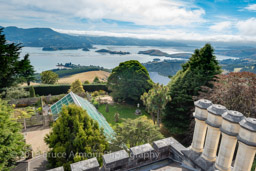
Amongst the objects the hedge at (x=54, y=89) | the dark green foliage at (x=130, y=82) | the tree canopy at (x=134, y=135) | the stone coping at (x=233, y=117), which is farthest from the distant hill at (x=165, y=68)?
the stone coping at (x=233, y=117)

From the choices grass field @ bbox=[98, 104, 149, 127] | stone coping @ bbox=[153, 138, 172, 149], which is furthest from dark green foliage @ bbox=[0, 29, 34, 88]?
stone coping @ bbox=[153, 138, 172, 149]

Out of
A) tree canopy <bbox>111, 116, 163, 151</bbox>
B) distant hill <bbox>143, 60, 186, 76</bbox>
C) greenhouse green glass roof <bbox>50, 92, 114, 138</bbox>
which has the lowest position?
distant hill <bbox>143, 60, 186, 76</bbox>

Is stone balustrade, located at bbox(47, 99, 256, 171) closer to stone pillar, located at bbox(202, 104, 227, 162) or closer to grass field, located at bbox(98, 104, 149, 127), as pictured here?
stone pillar, located at bbox(202, 104, 227, 162)

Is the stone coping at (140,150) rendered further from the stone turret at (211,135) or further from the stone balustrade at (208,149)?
the stone turret at (211,135)

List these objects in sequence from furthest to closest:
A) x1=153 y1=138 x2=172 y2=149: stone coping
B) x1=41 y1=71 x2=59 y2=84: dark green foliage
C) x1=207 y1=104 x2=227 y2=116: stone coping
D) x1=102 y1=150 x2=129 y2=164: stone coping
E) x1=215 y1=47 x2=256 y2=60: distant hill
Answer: x1=215 y1=47 x2=256 y2=60: distant hill → x1=41 y1=71 x2=59 y2=84: dark green foliage → x1=153 y1=138 x2=172 y2=149: stone coping → x1=102 y1=150 x2=129 y2=164: stone coping → x1=207 y1=104 x2=227 y2=116: stone coping

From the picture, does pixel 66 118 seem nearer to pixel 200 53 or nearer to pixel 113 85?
pixel 200 53

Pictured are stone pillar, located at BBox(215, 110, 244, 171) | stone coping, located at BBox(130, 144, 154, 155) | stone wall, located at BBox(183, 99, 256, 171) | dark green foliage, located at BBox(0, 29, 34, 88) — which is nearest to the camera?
stone wall, located at BBox(183, 99, 256, 171)

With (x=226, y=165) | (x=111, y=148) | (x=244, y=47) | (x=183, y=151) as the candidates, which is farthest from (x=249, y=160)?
(x=244, y=47)
